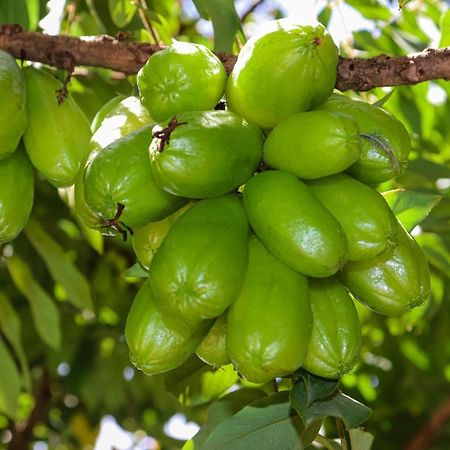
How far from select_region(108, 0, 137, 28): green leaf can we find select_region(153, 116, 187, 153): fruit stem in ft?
3.67

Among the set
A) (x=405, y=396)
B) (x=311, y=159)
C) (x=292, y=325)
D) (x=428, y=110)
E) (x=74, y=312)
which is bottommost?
(x=405, y=396)

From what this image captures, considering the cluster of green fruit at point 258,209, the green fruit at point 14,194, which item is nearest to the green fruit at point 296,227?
the cluster of green fruit at point 258,209

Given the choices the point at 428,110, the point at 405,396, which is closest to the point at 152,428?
the point at 405,396

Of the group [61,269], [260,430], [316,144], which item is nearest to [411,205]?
[316,144]

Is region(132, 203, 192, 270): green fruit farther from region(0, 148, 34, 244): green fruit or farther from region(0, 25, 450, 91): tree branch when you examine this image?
region(0, 25, 450, 91): tree branch

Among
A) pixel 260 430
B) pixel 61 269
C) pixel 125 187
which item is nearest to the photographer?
pixel 125 187

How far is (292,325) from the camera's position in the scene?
129cm

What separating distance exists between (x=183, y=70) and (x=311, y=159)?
0.30m

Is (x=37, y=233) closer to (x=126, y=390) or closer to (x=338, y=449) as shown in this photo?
(x=126, y=390)

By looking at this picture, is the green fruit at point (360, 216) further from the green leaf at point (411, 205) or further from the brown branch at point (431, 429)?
the brown branch at point (431, 429)

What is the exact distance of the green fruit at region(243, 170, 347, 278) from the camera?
1.29 meters

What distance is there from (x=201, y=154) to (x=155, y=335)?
13.0 inches

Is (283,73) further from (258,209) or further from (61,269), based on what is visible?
(61,269)

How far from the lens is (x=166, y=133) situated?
1344mm
